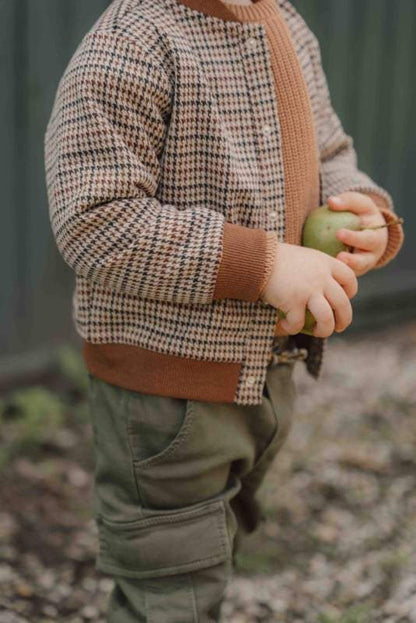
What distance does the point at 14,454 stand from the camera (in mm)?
3352

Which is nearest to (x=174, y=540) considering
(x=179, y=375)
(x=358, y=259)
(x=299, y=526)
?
(x=179, y=375)

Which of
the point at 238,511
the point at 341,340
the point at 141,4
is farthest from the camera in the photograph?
the point at 341,340

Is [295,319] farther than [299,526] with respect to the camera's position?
No

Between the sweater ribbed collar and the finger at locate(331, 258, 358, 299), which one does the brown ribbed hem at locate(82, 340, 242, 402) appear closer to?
the finger at locate(331, 258, 358, 299)

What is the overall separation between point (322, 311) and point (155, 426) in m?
0.47

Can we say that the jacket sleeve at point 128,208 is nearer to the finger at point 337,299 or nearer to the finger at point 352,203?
the finger at point 337,299

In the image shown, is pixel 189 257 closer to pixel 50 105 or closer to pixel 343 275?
pixel 343 275

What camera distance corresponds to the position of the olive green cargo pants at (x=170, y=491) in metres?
1.97

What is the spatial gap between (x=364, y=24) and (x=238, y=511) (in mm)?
2954

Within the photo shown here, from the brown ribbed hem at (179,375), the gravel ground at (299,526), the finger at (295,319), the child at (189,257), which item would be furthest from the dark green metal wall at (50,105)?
the finger at (295,319)

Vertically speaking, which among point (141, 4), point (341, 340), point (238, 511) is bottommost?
point (341, 340)

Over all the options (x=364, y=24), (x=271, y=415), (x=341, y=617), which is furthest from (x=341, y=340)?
(x=271, y=415)

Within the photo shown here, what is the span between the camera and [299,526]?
9.91ft

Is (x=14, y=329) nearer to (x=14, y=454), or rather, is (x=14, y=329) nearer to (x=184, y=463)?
(x=14, y=454)
